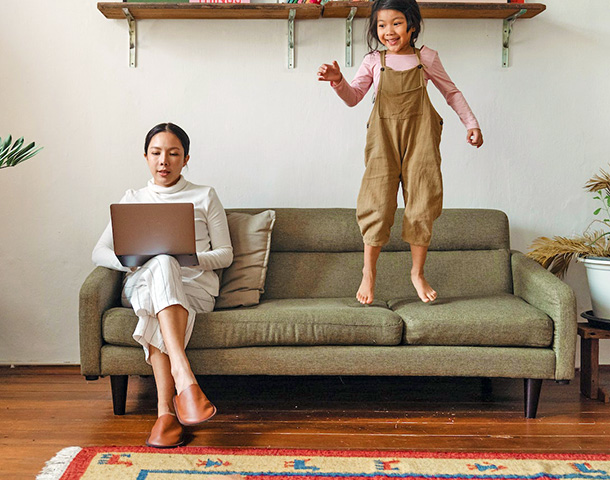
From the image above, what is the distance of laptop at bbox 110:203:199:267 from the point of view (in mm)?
2088

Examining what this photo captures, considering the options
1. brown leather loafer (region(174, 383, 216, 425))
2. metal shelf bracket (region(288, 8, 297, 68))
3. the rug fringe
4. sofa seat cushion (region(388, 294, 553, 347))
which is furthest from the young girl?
the rug fringe

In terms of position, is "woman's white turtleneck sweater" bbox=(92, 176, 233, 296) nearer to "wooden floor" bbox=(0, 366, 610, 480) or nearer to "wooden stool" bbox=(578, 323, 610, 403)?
"wooden floor" bbox=(0, 366, 610, 480)

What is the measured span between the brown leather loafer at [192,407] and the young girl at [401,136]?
788mm

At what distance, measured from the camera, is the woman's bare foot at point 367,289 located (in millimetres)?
2418

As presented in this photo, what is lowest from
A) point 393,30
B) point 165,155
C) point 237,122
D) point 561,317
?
point 561,317

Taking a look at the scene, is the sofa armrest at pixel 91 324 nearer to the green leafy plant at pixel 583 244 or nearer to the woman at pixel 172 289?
the woman at pixel 172 289

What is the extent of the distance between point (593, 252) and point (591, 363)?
47 cm

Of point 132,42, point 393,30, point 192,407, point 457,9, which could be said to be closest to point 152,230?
point 192,407

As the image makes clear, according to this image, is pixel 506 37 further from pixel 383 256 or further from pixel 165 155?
pixel 165 155

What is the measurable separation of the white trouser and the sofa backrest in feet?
1.94

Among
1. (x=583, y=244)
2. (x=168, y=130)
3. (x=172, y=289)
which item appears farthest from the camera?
(x=583, y=244)

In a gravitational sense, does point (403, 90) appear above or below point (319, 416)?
above

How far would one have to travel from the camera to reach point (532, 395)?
7.30 feet

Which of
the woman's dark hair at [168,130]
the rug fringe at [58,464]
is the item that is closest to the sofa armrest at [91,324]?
the rug fringe at [58,464]
